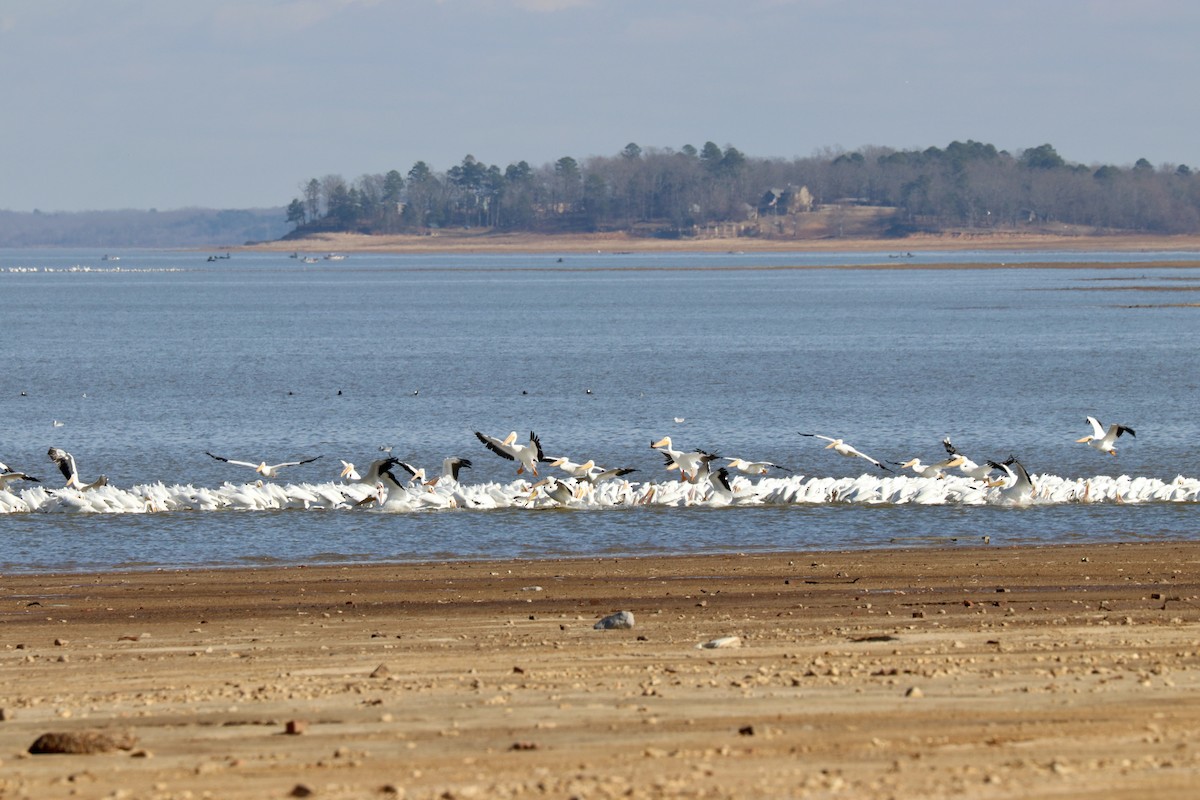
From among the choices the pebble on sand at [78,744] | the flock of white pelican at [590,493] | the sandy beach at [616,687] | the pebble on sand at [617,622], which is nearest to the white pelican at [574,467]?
the flock of white pelican at [590,493]

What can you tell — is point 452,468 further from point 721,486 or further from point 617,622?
point 617,622

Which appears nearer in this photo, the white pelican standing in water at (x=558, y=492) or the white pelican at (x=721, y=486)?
the white pelican standing in water at (x=558, y=492)

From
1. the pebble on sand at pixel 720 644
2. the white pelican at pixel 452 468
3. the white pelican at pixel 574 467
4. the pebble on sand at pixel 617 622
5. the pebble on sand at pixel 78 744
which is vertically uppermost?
the pebble on sand at pixel 78 744

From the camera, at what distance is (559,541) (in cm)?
2019

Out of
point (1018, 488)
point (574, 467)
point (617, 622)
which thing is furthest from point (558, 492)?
point (617, 622)

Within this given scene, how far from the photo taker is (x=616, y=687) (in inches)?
385

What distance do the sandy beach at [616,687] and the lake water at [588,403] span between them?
14.4 ft

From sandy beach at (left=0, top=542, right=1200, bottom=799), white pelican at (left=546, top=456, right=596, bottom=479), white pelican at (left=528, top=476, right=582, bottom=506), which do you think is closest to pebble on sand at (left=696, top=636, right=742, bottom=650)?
sandy beach at (left=0, top=542, right=1200, bottom=799)

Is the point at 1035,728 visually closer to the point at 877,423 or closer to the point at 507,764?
the point at 507,764

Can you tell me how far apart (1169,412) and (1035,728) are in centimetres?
3272

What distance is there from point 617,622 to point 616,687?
9.59 feet

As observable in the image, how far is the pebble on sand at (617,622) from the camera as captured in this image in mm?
12648

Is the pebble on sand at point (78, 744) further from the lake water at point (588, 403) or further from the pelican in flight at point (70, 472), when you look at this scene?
the pelican in flight at point (70, 472)

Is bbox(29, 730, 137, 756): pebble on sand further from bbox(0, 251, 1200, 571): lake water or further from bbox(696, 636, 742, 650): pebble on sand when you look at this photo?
bbox(0, 251, 1200, 571): lake water
